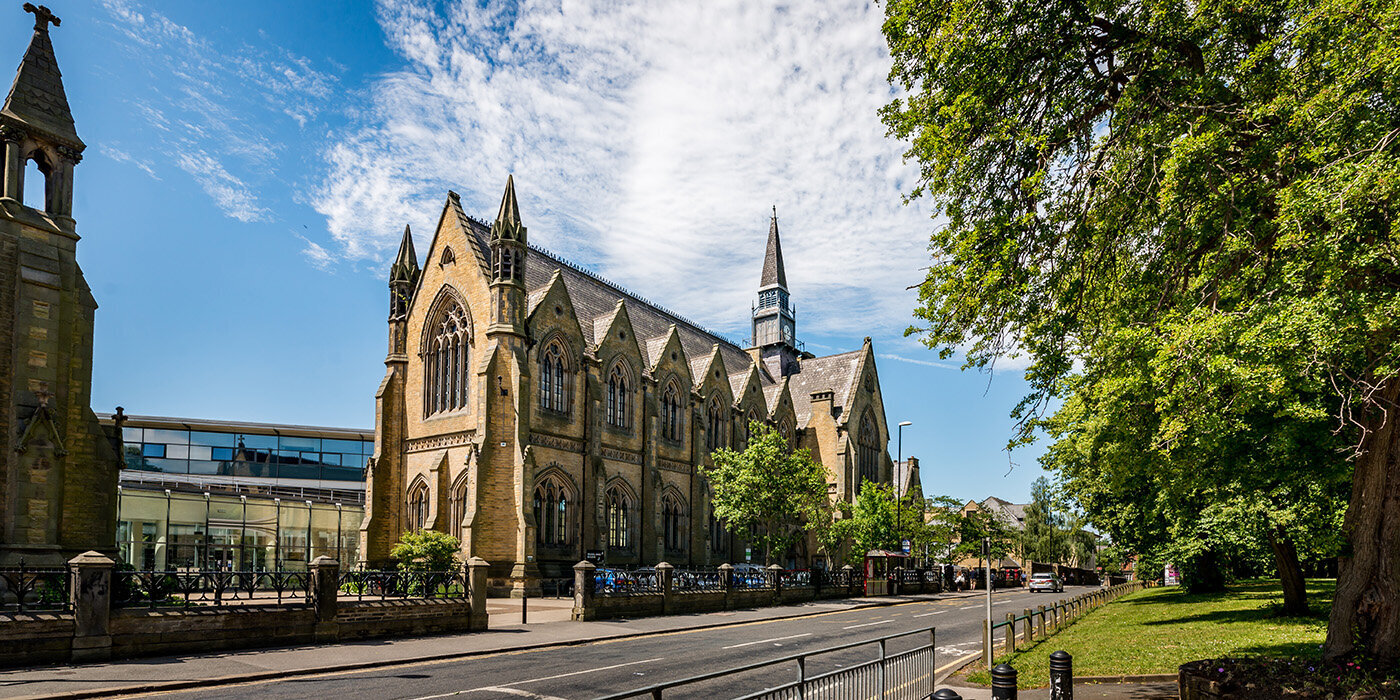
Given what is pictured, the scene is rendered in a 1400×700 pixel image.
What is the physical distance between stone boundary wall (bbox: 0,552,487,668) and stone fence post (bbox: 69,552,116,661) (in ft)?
0.05

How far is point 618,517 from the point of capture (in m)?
40.5

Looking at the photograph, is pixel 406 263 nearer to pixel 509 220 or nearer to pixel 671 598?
pixel 509 220

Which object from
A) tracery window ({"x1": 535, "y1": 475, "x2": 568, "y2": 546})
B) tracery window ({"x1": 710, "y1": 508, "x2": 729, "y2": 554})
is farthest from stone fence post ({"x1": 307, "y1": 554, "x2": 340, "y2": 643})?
tracery window ({"x1": 710, "y1": 508, "x2": 729, "y2": 554})

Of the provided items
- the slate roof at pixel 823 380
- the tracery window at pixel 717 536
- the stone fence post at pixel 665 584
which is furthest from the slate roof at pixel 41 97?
the slate roof at pixel 823 380

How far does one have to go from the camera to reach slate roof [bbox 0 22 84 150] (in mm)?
22062

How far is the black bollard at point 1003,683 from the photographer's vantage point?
805 centimetres

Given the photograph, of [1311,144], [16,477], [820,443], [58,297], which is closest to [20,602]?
[16,477]

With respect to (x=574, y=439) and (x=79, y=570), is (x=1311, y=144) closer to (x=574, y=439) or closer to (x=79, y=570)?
(x=79, y=570)

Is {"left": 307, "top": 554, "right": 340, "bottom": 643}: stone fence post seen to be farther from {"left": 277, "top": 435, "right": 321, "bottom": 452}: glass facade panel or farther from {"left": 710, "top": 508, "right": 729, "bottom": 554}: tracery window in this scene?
{"left": 277, "top": 435, "right": 321, "bottom": 452}: glass facade panel

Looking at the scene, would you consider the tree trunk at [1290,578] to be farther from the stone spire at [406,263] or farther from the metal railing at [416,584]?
the stone spire at [406,263]

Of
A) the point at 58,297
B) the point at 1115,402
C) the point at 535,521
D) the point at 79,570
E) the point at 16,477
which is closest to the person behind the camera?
the point at 1115,402

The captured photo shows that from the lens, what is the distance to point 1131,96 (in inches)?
391

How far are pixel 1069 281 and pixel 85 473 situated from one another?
25086 mm

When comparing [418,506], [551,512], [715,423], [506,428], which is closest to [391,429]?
[418,506]
